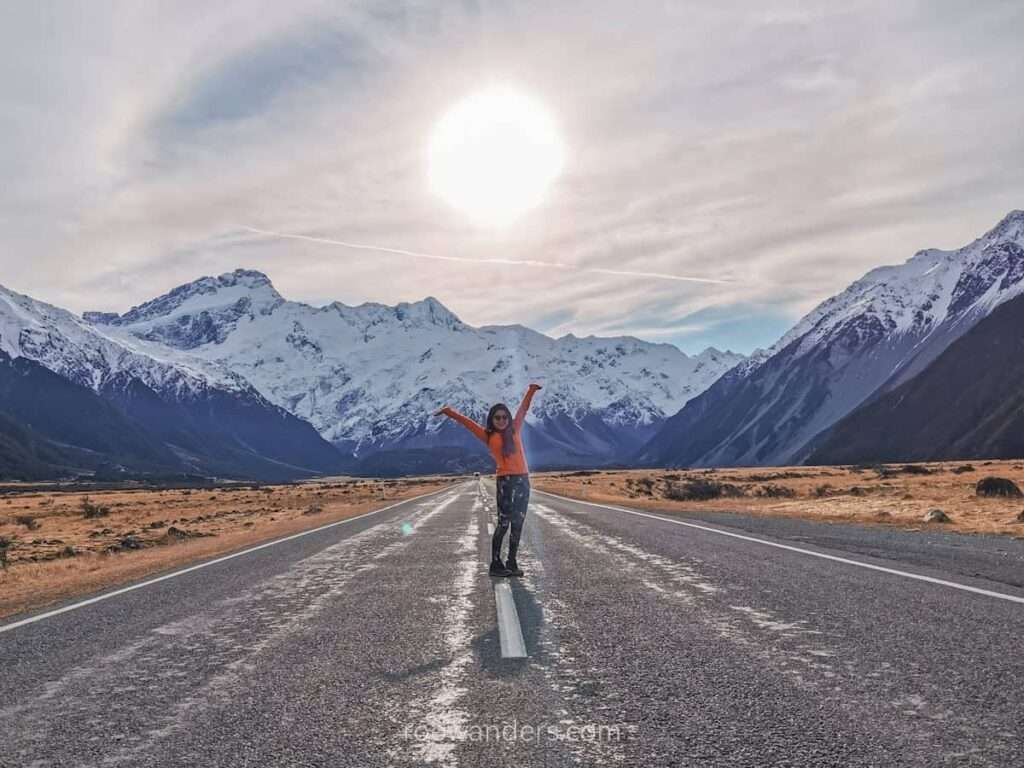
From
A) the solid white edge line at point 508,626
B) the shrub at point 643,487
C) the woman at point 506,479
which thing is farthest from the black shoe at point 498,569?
the shrub at point 643,487

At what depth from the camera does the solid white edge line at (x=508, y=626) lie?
6.37 m

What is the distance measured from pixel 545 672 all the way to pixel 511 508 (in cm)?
543

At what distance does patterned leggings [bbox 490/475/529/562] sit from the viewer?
1112 centimetres

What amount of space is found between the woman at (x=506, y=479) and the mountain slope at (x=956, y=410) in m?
143

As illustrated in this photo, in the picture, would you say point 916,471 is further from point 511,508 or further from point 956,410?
point 956,410

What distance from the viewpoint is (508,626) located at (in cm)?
738

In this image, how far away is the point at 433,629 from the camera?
24.4 feet

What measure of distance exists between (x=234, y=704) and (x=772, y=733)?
3.33m

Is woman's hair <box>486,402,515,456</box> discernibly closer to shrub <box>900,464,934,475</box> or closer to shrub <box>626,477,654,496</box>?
shrub <box>626,477,654,496</box>

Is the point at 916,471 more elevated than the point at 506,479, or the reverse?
the point at 506,479

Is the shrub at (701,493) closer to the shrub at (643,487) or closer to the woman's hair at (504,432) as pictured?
the shrub at (643,487)

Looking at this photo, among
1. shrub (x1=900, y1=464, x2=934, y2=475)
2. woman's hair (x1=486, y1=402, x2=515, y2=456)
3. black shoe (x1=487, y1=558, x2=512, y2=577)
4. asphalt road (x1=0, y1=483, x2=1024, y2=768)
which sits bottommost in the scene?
asphalt road (x1=0, y1=483, x2=1024, y2=768)

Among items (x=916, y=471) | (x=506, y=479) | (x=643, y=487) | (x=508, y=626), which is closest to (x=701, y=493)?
(x=643, y=487)

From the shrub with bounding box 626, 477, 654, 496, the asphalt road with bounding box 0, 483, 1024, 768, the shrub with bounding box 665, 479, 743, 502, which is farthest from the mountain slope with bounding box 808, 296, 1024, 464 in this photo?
the asphalt road with bounding box 0, 483, 1024, 768
